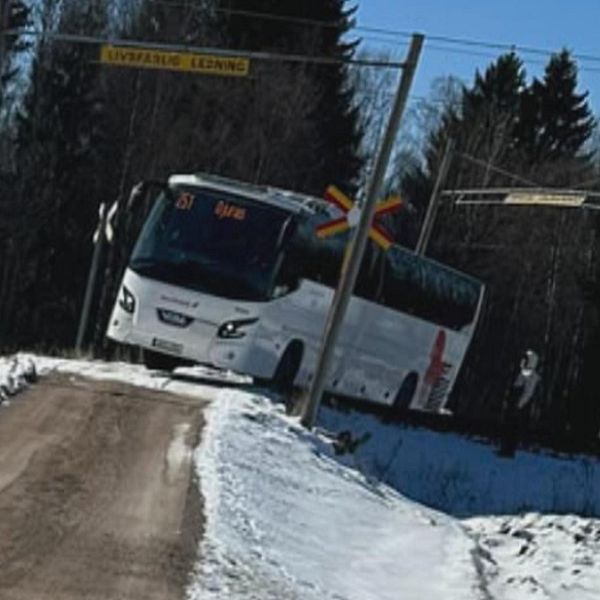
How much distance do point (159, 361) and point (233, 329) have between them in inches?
74.7

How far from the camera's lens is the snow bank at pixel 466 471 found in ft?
79.0

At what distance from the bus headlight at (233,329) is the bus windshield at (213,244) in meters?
0.38

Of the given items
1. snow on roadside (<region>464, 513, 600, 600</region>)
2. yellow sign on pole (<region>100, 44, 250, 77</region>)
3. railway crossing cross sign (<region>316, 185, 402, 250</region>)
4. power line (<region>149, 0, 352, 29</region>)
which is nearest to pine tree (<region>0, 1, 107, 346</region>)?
power line (<region>149, 0, 352, 29</region>)

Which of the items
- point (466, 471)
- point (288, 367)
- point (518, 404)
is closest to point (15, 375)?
point (288, 367)

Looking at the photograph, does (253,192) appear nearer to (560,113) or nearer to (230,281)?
(230,281)

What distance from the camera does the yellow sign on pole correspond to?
2273 cm

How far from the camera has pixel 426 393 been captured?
35594 mm

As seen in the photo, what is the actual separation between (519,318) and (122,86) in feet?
73.1

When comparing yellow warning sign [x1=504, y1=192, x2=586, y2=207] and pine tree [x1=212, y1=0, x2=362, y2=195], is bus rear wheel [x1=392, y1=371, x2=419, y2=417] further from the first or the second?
pine tree [x1=212, y1=0, x2=362, y2=195]

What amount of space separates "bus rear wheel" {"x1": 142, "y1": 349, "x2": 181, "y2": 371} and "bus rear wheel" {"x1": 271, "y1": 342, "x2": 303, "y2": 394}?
159 cm

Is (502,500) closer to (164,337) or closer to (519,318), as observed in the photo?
(164,337)

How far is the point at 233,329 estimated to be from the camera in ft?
78.8

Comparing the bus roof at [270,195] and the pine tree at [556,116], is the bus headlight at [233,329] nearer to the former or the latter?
the bus roof at [270,195]

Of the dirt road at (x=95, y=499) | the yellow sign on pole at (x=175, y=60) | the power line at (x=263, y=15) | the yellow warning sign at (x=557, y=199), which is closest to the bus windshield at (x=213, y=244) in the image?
the yellow sign on pole at (x=175, y=60)
